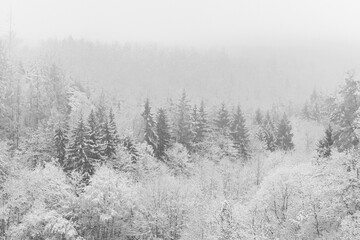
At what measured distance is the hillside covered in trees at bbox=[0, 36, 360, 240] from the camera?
36500 mm

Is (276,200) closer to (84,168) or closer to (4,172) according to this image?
(84,168)

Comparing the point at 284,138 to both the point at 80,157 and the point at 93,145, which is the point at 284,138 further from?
the point at 80,157

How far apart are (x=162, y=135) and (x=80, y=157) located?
63.5ft

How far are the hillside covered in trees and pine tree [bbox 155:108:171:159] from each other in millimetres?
181

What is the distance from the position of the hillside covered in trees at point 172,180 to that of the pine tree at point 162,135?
0.59 feet

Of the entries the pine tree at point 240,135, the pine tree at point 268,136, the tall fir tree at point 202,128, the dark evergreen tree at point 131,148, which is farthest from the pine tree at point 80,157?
the pine tree at point 268,136

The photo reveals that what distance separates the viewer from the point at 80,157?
5631 cm

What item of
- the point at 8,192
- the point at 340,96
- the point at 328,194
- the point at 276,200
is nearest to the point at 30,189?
the point at 8,192

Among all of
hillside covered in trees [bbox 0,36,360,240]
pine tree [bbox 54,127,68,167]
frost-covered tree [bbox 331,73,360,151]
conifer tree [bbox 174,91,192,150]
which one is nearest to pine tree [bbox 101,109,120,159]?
hillside covered in trees [bbox 0,36,360,240]

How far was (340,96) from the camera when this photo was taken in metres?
44.8

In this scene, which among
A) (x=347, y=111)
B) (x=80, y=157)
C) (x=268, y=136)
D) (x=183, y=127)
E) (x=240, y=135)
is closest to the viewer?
(x=347, y=111)

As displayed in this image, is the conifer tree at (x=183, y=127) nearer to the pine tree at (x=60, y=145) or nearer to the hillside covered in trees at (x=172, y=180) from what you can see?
the hillside covered in trees at (x=172, y=180)

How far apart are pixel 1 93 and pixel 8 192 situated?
2260cm

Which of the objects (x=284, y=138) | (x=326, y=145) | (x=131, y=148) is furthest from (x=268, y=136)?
(x=131, y=148)
